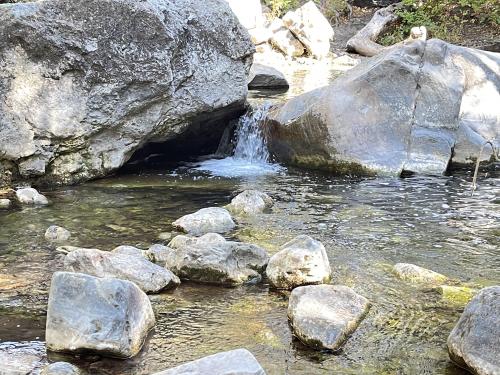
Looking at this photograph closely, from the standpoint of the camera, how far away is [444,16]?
21.8 metres

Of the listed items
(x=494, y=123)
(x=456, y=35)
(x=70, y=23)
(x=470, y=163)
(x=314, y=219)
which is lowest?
(x=314, y=219)

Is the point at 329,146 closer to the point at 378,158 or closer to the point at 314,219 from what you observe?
the point at 378,158

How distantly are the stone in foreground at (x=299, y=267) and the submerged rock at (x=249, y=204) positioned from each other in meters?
1.84

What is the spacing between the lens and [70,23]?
279 inches

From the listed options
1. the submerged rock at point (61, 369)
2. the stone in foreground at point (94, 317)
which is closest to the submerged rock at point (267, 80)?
the stone in foreground at point (94, 317)

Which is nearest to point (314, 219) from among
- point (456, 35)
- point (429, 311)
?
point (429, 311)

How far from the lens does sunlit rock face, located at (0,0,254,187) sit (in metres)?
7.00

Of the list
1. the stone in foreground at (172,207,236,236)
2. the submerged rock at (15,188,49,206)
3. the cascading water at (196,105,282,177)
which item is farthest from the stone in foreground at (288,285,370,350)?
the cascading water at (196,105,282,177)

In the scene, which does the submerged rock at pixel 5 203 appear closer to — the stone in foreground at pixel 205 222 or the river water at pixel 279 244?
the river water at pixel 279 244

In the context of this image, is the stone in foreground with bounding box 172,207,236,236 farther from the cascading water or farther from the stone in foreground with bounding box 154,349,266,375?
the stone in foreground with bounding box 154,349,266,375

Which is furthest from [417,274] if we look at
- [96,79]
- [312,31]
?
[312,31]

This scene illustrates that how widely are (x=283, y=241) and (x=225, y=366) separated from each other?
2.62m

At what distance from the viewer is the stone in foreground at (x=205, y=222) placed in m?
5.63

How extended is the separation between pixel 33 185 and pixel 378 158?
4.26 metres
